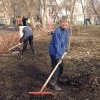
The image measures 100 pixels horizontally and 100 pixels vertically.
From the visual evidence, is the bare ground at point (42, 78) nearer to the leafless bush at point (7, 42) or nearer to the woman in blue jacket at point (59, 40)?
the woman in blue jacket at point (59, 40)

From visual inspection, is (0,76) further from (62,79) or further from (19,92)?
(62,79)

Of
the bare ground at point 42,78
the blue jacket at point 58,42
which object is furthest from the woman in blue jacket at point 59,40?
the bare ground at point 42,78

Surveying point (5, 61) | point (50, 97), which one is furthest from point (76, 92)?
point (5, 61)

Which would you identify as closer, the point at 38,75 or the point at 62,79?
the point at 62,79

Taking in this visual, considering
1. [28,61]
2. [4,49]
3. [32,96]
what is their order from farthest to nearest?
[4,49]
[28,61]
[32,96]

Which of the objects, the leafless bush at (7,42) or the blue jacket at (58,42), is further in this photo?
the leafless bush at (7,42)

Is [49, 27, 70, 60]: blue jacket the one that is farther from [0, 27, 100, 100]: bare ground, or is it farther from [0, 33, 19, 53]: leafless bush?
[0, 33, 19, 53]: leafless bush

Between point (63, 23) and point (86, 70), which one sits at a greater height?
point (63, 23)

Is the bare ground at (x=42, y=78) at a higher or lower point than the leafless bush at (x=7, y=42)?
lower

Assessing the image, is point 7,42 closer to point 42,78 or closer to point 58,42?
point 42,78

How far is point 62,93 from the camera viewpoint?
4043 mm

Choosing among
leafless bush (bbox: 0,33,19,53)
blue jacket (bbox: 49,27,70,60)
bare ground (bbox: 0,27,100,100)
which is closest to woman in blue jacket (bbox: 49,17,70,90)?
blue jacket (bbox: 49,27,70,60)

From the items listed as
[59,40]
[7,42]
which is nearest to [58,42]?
[59,40]

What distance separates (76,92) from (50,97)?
749 millimetres
